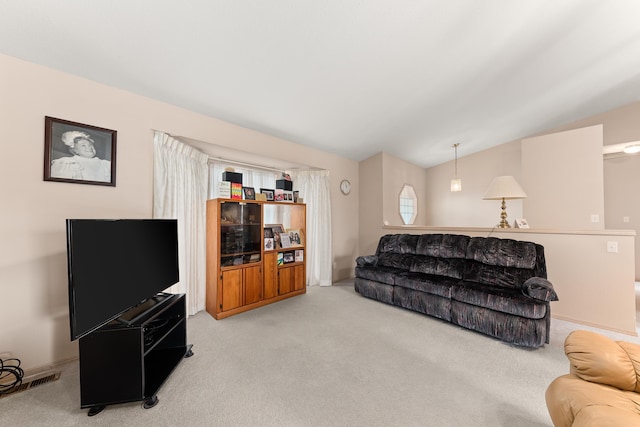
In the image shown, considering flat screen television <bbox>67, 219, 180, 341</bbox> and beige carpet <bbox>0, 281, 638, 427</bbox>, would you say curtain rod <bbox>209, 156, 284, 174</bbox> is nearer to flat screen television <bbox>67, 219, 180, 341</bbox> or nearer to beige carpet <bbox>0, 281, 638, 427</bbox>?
flat screen television <bbox>67, 219, 180, 341</bbox>

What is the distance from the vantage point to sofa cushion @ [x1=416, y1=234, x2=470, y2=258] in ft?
10.7

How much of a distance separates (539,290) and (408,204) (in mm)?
3674

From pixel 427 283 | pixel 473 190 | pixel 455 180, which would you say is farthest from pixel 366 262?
pixel 473 190

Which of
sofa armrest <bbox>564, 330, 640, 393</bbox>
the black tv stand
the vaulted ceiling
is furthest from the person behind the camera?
the vaulted ceiling

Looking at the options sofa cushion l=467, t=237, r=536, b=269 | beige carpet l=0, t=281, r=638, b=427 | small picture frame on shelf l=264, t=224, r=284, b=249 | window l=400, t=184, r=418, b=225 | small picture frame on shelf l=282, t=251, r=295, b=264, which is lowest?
beige carpet l=0, t=281, r=638, b=427

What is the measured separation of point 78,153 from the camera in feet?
6.68

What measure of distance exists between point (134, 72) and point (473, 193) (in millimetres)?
6714

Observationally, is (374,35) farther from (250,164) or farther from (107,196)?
(107,196)

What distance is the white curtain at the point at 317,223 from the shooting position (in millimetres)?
4238

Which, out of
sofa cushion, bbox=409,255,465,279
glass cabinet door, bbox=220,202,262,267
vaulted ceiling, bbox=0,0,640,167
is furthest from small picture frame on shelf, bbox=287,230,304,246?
sofa cushion, bbox=409,255,465,279

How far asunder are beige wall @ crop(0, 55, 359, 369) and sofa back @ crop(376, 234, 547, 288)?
345 centimetres

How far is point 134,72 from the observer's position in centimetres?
209

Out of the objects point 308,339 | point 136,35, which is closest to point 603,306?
point 308,339

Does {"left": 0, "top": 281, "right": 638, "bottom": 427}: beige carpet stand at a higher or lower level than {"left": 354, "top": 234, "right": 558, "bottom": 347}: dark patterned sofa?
lower
